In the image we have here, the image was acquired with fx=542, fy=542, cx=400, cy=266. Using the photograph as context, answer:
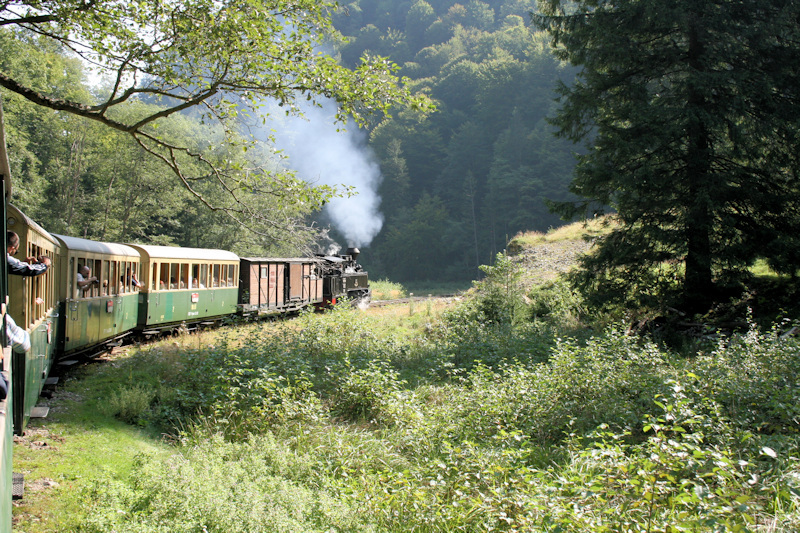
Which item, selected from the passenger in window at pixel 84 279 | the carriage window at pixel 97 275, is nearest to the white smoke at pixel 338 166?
the carriage window at pixel 97 275

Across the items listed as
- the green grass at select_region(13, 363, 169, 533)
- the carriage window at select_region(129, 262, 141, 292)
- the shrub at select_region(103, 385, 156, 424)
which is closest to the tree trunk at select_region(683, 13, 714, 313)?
the shrub at select_region(103, 385, 156, 424)

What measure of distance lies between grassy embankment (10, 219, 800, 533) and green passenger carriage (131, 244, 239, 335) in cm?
303

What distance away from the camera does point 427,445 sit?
20.6 feet

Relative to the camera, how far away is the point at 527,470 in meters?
4.73

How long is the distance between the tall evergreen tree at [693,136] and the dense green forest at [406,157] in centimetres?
1536

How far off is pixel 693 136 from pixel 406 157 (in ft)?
212

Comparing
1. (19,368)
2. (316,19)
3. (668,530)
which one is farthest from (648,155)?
(19,368)

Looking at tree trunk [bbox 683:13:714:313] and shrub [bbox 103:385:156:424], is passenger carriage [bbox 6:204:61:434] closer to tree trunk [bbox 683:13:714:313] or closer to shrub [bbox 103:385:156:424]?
shrub [bbox 103:385:156:424]

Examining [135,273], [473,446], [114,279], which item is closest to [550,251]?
[135,273]

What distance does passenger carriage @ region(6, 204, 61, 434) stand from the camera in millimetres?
5305

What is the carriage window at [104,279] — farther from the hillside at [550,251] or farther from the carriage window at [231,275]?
the hillside at [550,251]

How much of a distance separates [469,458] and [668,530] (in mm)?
2136

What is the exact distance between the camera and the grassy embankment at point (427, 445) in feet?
13.5

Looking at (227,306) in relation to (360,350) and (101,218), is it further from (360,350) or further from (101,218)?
(101,218)
